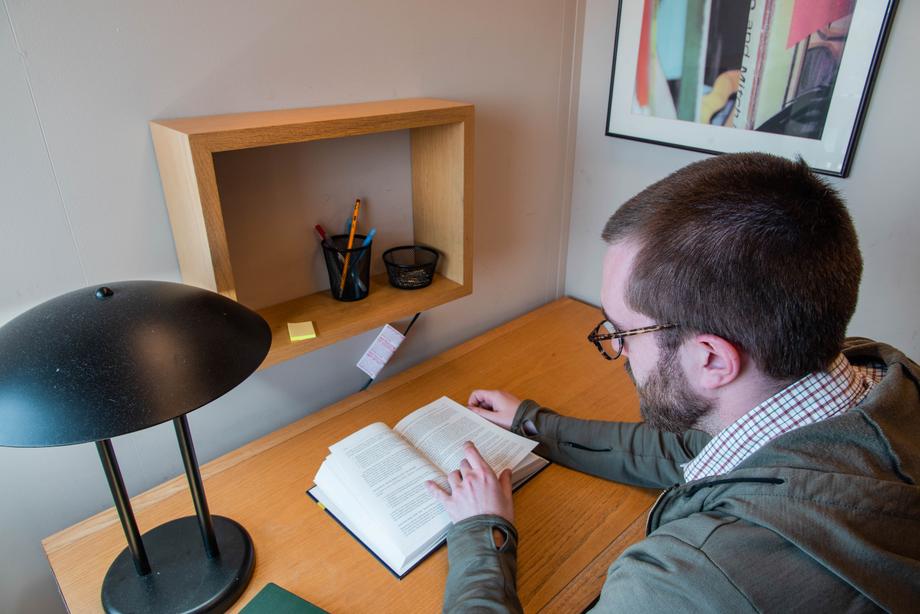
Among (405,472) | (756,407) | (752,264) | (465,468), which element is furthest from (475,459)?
(752,264)

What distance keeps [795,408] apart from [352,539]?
0.71 m

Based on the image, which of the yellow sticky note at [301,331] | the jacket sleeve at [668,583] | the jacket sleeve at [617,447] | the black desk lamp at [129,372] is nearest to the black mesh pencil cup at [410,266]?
the yellow sticky note at [301,331]

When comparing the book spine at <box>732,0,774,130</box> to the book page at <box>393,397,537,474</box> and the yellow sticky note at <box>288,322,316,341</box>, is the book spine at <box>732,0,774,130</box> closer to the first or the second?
the book page at <box>393,397,537,474</box>

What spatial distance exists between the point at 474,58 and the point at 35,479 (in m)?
1.22

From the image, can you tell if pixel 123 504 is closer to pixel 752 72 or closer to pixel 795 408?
pixel 795 408

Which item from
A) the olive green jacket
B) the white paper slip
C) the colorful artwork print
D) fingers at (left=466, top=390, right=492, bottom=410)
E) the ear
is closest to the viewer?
the olive green jacket

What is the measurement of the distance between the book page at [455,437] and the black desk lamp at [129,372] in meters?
0.41

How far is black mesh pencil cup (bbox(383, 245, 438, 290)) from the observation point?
4.23 ft

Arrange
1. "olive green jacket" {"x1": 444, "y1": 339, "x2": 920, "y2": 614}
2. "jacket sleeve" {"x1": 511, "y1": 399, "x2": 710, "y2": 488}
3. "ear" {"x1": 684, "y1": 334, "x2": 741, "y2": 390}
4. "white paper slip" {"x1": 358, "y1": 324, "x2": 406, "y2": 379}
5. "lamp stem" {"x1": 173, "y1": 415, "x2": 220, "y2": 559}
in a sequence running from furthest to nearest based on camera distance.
→ "white paper slip" {"x1": 358, "y1": 324, "x2": 406, "y2": 379}, "jacket sleeve" {"x1": 511, "y1": 399, "x2": 710, "y2": 488}, "lamp stem" {"x1": 173, "y1": 415, "x2": 220, "y2": 559}, "ear" {"x1": 684, "y1": 334, "x2": 741, "y2": 390}, "olive green jacket" {"x1": 444, "y1": 339, "x2": 920, "y2": 614}

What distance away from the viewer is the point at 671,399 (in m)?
0.84

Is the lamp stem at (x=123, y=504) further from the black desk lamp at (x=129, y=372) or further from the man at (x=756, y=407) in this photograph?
the man at (x=756, y=407)

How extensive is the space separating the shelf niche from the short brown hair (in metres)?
0.55

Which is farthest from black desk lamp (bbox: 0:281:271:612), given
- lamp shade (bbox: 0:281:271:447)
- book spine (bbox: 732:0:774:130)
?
book spine (bbox: 732:0:774:130)

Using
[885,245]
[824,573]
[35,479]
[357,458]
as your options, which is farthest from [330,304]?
[885,245]
